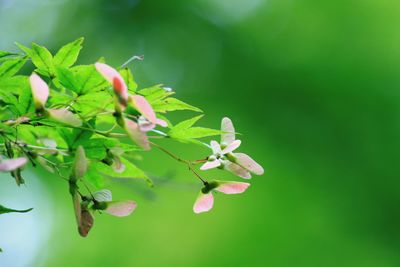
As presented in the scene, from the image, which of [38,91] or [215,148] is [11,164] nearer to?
[38,91]

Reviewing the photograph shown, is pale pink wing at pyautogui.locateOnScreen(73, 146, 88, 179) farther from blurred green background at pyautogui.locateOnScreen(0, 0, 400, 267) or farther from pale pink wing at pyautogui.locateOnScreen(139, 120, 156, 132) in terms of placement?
blurred green background at pyautogui.locateOnScreen(0, 0, 400, 267)

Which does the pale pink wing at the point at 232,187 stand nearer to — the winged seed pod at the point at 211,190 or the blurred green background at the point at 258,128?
the winged seed pod at the point at 211,190

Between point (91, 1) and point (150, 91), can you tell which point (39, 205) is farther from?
point (150, 91)

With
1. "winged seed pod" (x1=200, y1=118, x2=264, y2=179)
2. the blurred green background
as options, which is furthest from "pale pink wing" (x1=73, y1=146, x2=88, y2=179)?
the blurred green background

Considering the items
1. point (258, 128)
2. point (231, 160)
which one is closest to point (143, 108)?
point (231, 160)

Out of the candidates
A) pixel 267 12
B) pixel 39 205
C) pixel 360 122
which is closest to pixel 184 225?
pixel 39 205

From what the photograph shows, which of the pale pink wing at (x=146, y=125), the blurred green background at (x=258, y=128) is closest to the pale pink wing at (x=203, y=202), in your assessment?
the pale pink wing at (x=146, y=125)
